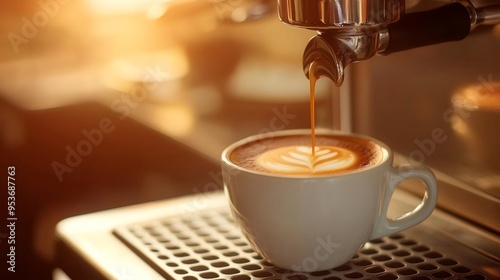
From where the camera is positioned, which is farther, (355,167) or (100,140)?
(100,140)

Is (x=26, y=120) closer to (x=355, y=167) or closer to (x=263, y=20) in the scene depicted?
(x=263, y=20)

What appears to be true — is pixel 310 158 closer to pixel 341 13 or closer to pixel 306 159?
pixel 306 159

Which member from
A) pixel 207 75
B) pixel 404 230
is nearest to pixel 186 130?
pixel 207 75

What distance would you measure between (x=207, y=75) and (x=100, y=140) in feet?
0.48

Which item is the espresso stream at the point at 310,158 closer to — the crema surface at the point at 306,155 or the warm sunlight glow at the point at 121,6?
the crema surface at the point at 306,155

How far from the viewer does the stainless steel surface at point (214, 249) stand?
608 mm

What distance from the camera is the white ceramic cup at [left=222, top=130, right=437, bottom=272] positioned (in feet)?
1.89

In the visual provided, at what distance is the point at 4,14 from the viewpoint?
0.92 meters

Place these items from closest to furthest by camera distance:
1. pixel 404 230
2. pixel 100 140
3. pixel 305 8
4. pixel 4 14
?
pixel 305 8, pixel 404 230, pixel 4 14, pixel 100 140

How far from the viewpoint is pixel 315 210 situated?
1.90 feet

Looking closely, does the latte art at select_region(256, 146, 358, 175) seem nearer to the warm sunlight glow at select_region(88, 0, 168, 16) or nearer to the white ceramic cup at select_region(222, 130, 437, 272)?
the white ceramic cup at select_region(222, 130, 437, 272)

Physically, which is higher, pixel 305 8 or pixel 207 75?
pixel 305 8

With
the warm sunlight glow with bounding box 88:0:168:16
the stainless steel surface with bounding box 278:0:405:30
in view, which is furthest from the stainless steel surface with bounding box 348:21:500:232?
the warm sunlight glow with bounding box 88:0:168:16

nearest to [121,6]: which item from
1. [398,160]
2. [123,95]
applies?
[123,95]
